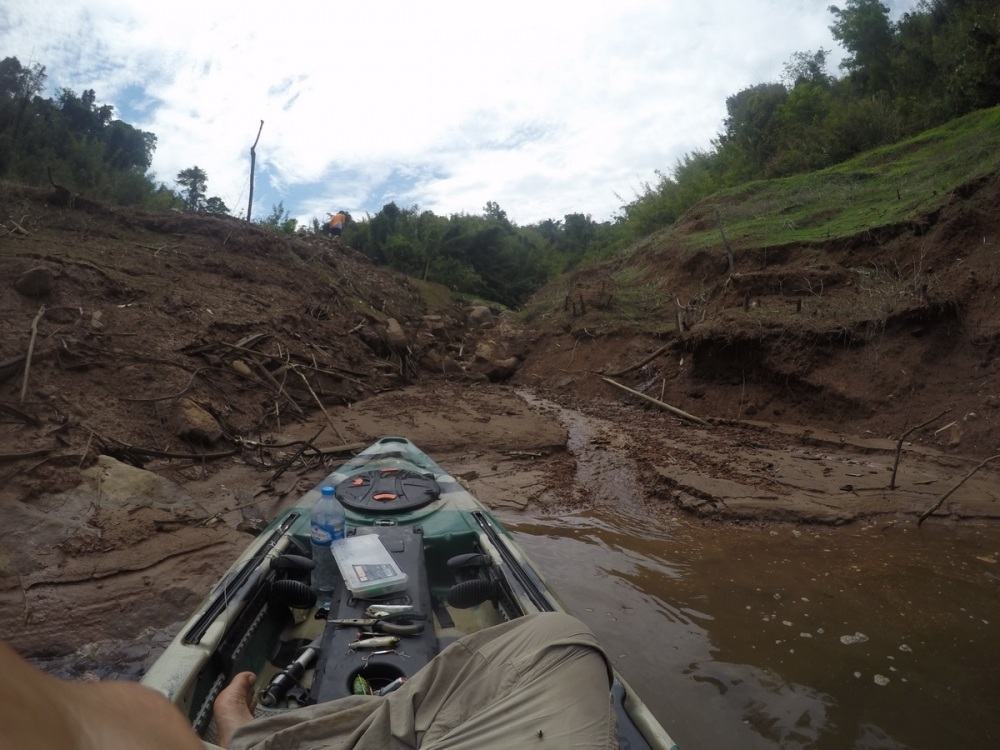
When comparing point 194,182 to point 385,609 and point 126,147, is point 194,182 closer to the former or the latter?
point 126,147

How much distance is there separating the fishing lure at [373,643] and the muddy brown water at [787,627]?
5.07ft

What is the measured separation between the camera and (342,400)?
9.42m

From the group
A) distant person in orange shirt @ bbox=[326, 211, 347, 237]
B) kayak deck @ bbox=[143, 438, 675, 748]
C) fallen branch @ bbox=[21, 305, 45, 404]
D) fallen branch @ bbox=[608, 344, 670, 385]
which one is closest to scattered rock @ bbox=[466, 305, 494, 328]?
distant person in orange shirt @ bbox=[326, 211, 347, 237]

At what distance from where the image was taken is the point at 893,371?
7.62m

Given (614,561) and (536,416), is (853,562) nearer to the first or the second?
(614,561)

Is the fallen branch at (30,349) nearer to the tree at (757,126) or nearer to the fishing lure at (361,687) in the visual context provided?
the fishing lure at (361,687)

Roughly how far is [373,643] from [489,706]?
95cm

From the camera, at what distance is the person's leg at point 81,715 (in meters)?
0.64

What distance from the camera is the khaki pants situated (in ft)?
5.17

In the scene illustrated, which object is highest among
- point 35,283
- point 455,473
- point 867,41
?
point 867,41

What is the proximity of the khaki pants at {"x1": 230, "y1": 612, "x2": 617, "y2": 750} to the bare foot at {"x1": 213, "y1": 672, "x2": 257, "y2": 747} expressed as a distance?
11.3 inches

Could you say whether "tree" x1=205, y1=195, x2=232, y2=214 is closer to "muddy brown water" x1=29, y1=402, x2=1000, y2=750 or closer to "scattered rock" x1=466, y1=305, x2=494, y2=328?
"scattered rock" x1=466, y1=305, x2=494, y2=328

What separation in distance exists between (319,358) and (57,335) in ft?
12.6

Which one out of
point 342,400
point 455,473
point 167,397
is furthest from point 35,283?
point 455,473
